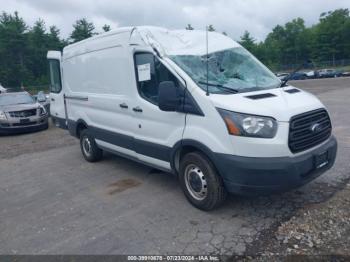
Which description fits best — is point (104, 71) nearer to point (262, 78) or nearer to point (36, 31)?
point (262, 78)

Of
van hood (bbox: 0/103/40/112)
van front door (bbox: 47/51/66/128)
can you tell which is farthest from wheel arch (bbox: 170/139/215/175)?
van hood (bbox: 0/103/40/112)

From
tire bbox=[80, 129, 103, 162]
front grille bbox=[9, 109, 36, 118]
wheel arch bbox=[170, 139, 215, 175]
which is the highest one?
front grille bbox=[9, 109, 36, 118]

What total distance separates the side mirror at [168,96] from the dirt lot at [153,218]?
1.38 metres

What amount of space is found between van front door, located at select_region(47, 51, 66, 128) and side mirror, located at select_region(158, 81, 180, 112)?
14.1 feet

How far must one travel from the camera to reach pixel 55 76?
313 inches

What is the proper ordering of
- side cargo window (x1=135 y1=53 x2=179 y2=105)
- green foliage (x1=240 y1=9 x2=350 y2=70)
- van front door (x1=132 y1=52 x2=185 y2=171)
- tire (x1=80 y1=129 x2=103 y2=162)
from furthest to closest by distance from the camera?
green foliage (x1=240 y1=9 x2=350 y2=70)
tire (x1=80 y1=129 x2=103 y2=162)
side cargo window (x1=135 y1=53 x2=179 y2=105)
van front door (x1=132 y1=52 x2=185 y2=171)

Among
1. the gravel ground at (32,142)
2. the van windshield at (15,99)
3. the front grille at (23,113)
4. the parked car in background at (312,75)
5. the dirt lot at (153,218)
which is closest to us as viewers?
the dirt lot at (153,218)

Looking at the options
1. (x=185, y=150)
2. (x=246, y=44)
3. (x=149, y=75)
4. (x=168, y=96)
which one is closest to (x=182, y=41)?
(x=149, y=75)

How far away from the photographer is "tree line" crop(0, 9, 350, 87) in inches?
2229

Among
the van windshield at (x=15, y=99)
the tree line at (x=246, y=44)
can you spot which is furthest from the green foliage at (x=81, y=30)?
the van windshield at (x=15, y=99)

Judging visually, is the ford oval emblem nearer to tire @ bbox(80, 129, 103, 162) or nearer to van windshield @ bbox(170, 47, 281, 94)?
van windshield @ bbox(170, 47, 281, 94)

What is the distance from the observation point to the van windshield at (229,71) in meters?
4.12

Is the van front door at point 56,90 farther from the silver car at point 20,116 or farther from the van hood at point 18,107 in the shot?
the van hood at point 18,107

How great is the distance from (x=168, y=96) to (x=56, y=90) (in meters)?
4.87
